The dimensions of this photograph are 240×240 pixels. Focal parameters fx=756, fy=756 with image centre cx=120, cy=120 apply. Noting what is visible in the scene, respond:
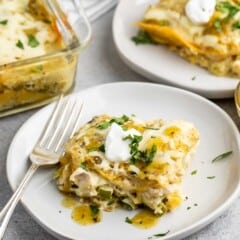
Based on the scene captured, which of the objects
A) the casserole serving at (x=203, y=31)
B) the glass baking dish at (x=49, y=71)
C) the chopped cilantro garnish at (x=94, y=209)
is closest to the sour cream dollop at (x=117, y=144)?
the chopped cilantro garnish at (x=94, y=209)

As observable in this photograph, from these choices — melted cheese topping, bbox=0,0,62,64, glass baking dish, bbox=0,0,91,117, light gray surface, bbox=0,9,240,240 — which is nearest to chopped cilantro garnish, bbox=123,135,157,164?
light gray surface, bbox=0,9,240,240

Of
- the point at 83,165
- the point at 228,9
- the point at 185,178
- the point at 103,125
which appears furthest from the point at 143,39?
the point at 83,165

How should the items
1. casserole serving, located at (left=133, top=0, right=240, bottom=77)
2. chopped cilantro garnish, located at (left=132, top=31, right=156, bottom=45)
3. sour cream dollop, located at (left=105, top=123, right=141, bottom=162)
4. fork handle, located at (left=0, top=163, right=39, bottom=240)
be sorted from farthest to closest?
chopped cilantro garnish, located at (left=132, top=31, right=156, bottom=45), casserole serving, located at (left=133, top=0, right=240, bottom=77), sour cream dollop, located at (left=105, top=123, right=141, bottom=162), fork handle, located at (left=0, top=163, right=39, bottom=240)

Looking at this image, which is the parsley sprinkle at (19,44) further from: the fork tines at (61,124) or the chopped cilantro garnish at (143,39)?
the chopped cilantro garnish at (143,39)

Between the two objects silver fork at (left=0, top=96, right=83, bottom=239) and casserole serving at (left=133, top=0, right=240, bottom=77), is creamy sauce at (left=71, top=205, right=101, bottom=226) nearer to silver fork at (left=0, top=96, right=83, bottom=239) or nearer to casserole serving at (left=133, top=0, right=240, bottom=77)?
silver fork at (left=0, top=96, right=83, bottom=239)

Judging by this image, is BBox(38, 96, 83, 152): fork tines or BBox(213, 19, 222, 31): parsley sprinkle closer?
BBox(38, 96, 83, 152): fork tines
